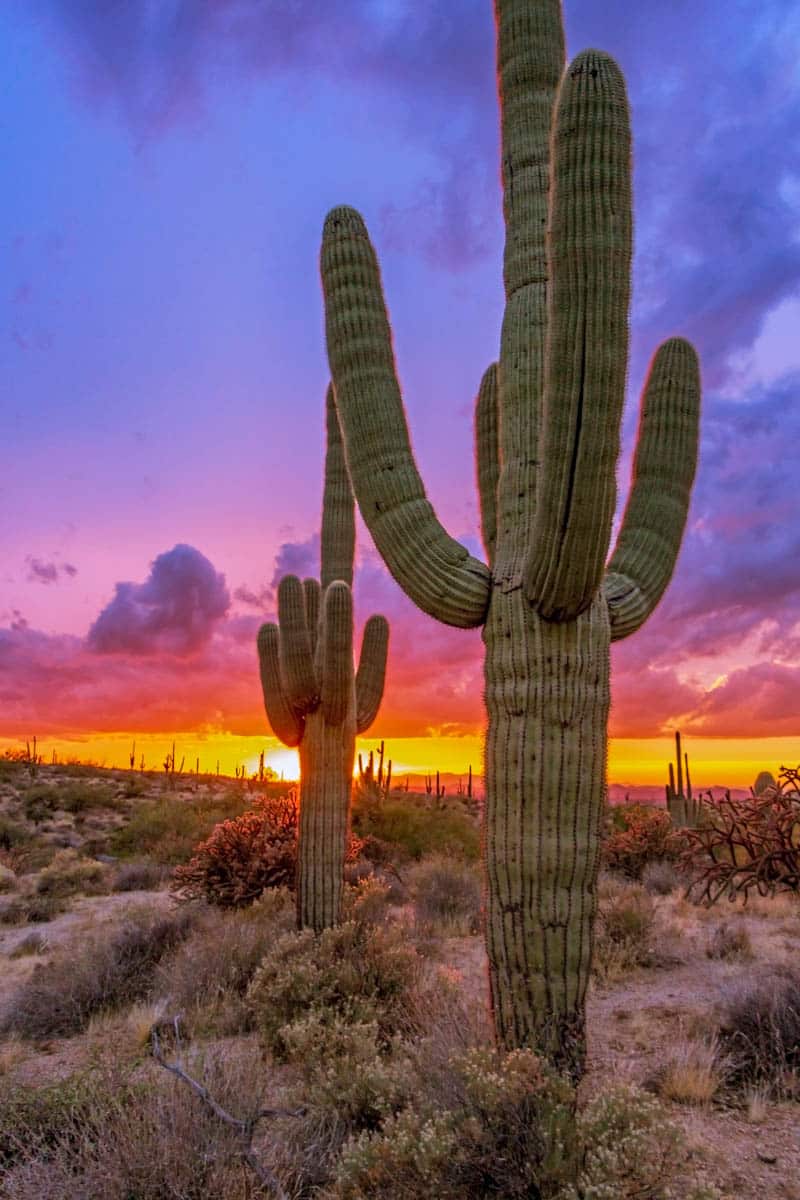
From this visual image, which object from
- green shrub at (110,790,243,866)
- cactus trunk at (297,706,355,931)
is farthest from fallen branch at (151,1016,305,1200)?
green shrub at (110,790,243,866)

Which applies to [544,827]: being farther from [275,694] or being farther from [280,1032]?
[275,694]

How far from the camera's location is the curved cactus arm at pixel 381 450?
5480 millimetres

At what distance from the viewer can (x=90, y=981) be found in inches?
330

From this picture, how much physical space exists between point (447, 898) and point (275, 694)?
457 cm

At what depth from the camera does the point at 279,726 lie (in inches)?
402

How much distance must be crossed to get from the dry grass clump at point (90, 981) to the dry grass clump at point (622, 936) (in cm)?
477

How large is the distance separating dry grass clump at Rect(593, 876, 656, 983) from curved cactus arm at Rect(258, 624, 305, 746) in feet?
13.3

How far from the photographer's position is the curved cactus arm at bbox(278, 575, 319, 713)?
383 inches

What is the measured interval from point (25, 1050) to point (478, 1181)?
5.30 meters

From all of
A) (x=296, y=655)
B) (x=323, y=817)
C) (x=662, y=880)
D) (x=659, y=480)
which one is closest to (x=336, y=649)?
(x=296, y=655)

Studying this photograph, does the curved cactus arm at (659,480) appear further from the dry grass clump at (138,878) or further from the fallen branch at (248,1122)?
the dry grass clump at (138,878)

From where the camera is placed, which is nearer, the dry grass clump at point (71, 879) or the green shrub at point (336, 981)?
the green shrub at point (336, 981)

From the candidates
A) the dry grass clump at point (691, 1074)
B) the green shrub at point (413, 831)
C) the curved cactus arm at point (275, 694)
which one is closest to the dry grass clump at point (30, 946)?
the curved cactus arm at point (275, 694)

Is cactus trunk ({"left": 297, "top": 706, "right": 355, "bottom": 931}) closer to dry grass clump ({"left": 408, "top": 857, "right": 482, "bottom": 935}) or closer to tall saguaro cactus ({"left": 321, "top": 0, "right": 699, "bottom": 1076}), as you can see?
dry grass clump ({"left": 408, "top": 857, "right": 482, "bottom": 935})
